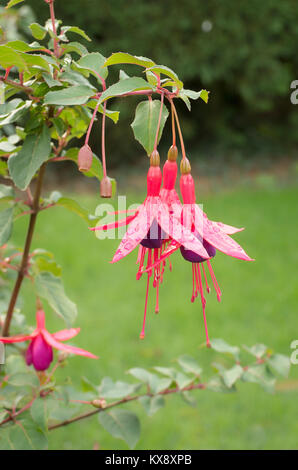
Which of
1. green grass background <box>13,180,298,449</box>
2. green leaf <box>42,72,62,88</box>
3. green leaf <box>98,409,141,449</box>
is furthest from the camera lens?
green grass background <box>13,180,298,449</box>

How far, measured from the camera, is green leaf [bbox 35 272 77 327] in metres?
0.83

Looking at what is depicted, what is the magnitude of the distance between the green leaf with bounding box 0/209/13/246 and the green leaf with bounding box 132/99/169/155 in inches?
11.9

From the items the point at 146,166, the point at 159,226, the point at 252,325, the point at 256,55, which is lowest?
the point at 252,325

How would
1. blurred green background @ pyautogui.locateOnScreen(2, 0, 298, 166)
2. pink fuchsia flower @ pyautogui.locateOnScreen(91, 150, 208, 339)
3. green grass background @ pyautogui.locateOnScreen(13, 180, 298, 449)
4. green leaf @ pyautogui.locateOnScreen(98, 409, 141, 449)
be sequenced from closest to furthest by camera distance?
pink fuchsia flower @ pyautogui.locateOnScreen(91, 150, 208, 339)
green leaf @ pyautogui.locateOnScreen(98, 409, 141, 449)
green grass background @ pyautogui.locateOnScreen(13, 180, 298, 449)
blurred green background @ pyautogui.locateOnScreen(2, 0, 298, 166)

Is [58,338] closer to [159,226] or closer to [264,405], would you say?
[159,226]

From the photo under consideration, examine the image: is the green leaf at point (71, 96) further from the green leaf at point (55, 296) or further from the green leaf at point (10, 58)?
the green leaf at point (55, 296)

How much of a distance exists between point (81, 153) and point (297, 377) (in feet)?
5.34

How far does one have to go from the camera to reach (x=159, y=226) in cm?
52

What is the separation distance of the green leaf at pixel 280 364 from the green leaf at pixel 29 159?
0.57m

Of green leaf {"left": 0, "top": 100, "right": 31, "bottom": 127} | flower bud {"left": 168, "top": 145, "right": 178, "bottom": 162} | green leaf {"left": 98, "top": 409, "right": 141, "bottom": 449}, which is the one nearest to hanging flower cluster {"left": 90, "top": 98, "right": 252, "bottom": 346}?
flower bud {"left": 168, "top": 145, "right": 178, "bottom": 162}

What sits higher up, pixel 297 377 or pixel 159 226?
pixel 159 226

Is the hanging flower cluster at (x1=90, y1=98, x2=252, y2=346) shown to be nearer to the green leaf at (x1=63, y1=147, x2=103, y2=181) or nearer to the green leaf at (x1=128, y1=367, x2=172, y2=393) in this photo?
the green leaf at (x1=63, y1=147, x2=103, y2=181)

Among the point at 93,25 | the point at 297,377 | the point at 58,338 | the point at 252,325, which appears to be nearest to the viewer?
the point at 58,338
